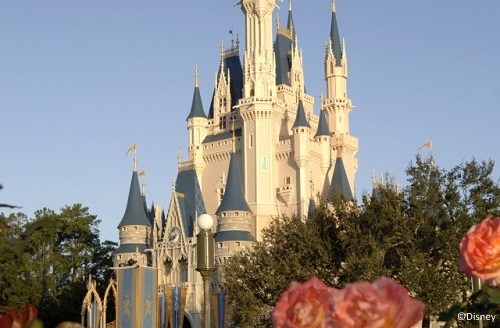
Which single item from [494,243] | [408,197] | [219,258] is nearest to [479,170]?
[408,197]

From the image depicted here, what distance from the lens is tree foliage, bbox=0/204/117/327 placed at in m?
52.4

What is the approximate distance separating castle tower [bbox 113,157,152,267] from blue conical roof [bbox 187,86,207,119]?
7629 millimetres

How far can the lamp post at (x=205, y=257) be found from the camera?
13009 mm

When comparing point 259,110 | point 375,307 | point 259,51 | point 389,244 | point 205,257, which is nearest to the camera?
point 375,307

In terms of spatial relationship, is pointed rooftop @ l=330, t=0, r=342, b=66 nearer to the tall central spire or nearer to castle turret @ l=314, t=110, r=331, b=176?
castle turret @ l=314, t=110, r=331, b=176

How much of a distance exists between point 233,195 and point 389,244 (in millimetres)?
19186

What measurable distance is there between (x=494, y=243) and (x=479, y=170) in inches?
1233

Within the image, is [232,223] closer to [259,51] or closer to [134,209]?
[134,209]

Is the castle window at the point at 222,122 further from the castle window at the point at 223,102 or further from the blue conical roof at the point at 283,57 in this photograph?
the blue conical roof at the point at 283,57

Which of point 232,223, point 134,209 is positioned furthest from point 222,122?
point 232,223

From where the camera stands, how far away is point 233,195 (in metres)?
51.4

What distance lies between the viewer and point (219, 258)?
163 feet

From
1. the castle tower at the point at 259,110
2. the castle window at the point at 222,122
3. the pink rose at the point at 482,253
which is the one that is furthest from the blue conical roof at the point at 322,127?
the pink rose at the point at 482,253


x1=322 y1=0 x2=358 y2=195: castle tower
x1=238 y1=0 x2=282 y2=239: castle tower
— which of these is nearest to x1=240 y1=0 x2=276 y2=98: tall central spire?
x1=238 y1=0 x2=282 y2=239: castle tower
